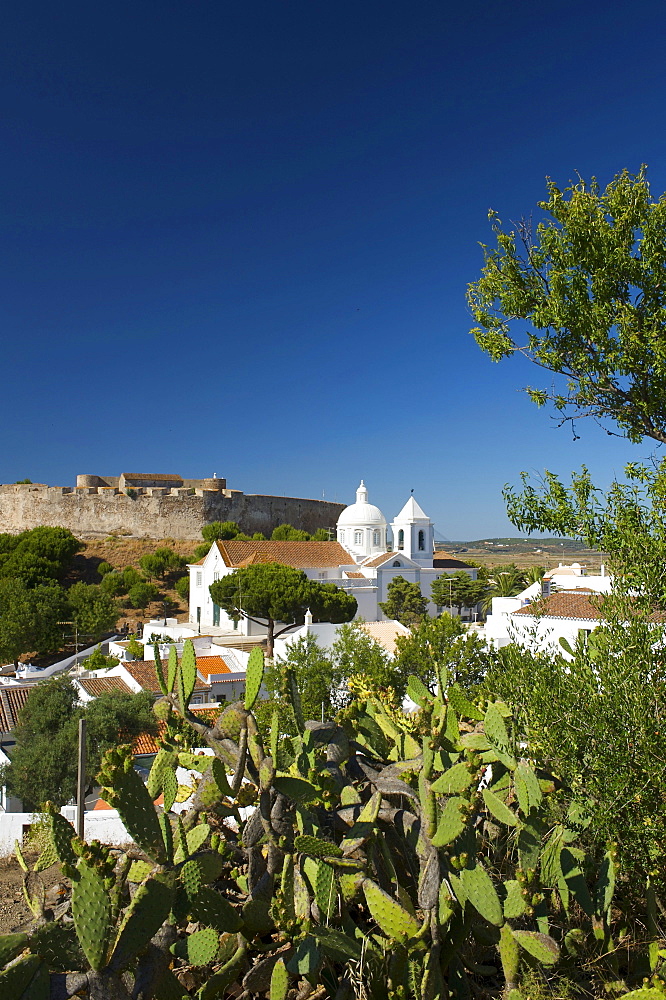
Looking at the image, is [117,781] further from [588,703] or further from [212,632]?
[212,632]

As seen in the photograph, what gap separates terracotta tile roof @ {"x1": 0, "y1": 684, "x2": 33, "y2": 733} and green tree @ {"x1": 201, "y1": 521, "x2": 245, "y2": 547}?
27997mm

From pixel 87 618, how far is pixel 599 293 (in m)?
27.7

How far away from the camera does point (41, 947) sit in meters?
1.78

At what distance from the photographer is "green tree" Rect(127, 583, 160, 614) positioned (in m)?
34.1

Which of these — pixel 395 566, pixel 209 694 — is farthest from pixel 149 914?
pixel 395 566

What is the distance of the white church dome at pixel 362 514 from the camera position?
3816 cm

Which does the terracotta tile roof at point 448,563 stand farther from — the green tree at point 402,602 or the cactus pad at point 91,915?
the cactus pad at point 91,915

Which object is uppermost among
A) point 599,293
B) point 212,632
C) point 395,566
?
point 599,293

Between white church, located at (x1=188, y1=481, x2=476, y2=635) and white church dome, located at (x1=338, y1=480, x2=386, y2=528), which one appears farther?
white church dome, located at (x1=338, y1=480, x2=386, y2=528)

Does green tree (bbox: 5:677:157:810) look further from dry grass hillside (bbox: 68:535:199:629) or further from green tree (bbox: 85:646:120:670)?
dry grass hillside (bbox: 68:535:199:629)

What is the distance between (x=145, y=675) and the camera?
16.3 m

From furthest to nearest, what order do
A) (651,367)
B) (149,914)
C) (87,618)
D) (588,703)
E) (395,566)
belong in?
(395,566) < (87,618) < (651,367) < (588,703) < (149,914)

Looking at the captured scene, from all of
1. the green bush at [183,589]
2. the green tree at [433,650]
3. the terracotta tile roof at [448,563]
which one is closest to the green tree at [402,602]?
the terracotta tile roof at [448,563]

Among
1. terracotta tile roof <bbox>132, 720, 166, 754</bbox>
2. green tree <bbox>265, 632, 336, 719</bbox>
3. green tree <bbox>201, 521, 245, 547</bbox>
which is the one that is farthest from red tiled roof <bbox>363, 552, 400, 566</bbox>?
terracotta tile roof <bbox>132, 720, 166, 754</bbox>
